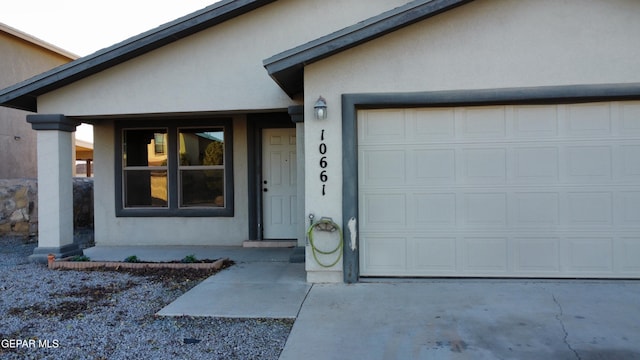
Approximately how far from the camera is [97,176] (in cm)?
977

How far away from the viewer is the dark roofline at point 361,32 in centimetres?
579

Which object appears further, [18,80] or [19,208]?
[18,80]

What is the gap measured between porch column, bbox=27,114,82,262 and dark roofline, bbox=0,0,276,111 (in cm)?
52

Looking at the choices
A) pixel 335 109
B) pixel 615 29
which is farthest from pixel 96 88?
pixel 615 29

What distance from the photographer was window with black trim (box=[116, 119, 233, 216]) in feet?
31.2

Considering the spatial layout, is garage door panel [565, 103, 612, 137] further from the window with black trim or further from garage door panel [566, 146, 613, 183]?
the window with black trim

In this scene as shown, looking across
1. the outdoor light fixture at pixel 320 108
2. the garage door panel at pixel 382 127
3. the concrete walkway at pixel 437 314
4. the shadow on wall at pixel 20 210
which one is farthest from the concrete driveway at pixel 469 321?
the shadow on wall at pixel 20 210

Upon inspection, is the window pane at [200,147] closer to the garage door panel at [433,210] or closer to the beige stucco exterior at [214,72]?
the beige stucco exterior at [214,72]

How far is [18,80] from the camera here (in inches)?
574

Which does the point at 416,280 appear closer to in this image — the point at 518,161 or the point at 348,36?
the point at 518,161

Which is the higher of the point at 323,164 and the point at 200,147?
the point at 200,147

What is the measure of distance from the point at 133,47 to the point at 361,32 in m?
3.91

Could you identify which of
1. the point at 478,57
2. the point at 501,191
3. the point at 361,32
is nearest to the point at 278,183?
the point at 361,32

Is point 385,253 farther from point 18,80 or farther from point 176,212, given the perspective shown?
point 18,80
